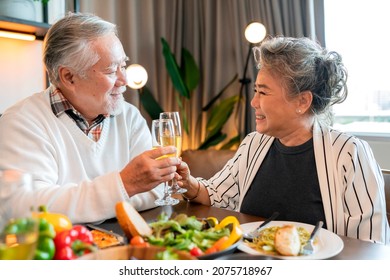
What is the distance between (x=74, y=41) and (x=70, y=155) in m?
0.42

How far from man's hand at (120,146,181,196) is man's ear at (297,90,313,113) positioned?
577 mm

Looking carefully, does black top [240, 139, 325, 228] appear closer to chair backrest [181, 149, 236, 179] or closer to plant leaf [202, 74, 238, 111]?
chair backrest [181, 149, 236, 179]

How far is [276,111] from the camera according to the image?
1.61 meters

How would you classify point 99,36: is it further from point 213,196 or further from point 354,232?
point 354,232

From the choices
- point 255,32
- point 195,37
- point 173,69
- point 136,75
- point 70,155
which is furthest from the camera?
point 195,37

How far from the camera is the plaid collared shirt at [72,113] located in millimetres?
1593

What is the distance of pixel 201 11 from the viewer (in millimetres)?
4258

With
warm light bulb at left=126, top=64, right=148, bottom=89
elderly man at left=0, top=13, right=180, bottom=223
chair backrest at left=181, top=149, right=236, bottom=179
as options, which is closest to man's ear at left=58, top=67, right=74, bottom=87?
elderly man at left=0, top=13, right=180, bottom=223

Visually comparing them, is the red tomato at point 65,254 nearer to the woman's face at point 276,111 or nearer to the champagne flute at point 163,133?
the champagne flute at point 163,133

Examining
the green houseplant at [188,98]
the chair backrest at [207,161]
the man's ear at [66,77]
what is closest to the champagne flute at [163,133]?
the man's ear at [66,77]

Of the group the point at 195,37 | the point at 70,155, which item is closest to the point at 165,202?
the point at 70,155

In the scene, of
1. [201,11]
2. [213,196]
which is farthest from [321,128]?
[201,11]

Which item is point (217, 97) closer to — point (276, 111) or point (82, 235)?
point (276, 111)

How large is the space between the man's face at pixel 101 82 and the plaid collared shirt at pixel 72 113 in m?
0.04
